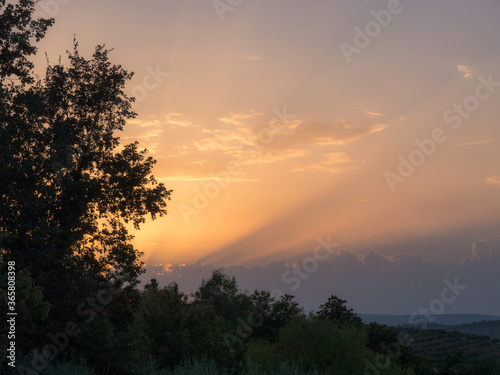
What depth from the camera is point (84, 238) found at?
1054 inches

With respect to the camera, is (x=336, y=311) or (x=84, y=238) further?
(x=336, y=311)

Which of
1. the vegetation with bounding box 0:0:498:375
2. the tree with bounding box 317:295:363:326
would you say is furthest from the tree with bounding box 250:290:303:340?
the vegetation with bounding box 0:0:498:375

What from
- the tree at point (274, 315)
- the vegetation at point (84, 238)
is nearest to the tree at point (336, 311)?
the tree at point (274, 315)

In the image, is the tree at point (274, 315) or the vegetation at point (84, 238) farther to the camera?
the tree at point (274, 315)

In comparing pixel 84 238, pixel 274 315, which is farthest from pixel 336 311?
pixel 84 238

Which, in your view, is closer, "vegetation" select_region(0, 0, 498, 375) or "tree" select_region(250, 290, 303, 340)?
"vegetation" select_region(0, 0, 498, 375)

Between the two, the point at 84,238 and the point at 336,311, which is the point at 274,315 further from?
the point at 84,238

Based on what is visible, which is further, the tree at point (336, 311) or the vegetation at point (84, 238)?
the tree at point (336, 311)

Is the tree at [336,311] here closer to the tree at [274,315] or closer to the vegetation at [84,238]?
the tree at [274,315]

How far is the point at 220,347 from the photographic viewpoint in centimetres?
2872

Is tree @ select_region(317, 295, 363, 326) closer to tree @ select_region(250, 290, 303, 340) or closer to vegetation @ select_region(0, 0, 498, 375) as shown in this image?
tree @ select_region(250, 290, 303, 340)

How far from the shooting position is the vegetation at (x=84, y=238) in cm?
2302

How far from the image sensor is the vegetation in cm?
2302

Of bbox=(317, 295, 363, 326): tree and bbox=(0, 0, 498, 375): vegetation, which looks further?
bbox=(317, 295, 363, 326): tree
